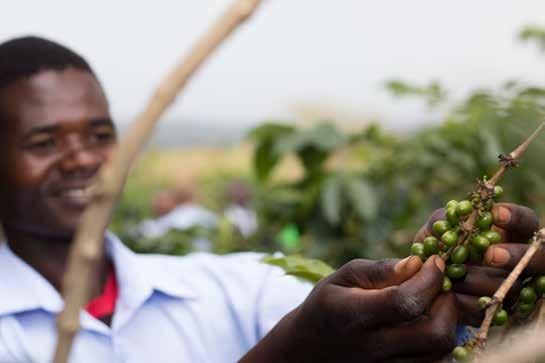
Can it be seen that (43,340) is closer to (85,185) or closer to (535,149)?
(85,185)

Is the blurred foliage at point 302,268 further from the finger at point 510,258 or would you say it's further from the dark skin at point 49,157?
the dark skin at point 49,157

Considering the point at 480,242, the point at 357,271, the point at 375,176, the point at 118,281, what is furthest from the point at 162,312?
the point at 375,176

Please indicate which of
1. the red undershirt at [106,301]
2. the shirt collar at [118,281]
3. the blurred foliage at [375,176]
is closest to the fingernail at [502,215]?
the shirt collar at [118,281]

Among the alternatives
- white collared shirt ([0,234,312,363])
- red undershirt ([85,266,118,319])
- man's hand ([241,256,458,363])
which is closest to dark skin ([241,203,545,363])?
man's hand ([241,256,458,363])

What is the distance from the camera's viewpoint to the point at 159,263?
69.4 inches

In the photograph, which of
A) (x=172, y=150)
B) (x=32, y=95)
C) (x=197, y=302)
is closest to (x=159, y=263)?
(x=197, y=302)

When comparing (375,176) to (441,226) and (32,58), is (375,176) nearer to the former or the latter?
(32,58)

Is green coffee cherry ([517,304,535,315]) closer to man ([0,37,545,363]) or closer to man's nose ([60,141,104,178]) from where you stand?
man ([0,37,545,363])

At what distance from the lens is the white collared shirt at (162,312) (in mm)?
1491

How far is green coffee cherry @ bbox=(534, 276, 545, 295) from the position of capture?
878 millimetres

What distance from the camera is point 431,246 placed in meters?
0.91

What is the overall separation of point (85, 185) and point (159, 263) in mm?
266

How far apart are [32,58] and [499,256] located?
1.19 meters

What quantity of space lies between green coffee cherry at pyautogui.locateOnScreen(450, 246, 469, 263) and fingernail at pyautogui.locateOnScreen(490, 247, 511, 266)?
32 millimetres
